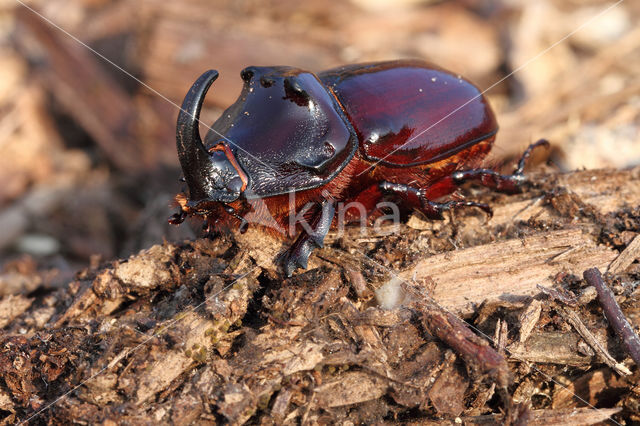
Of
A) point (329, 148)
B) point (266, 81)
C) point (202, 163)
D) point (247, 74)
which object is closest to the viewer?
point (202, 163)

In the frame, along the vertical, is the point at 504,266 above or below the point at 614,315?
above

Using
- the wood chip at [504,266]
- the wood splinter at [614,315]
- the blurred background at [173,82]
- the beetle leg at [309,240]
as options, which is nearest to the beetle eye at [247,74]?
the beetle leg at [309,240]

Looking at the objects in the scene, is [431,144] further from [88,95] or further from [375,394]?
[88,95]

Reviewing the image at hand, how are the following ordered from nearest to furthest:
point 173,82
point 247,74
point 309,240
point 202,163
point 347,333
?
point 347,333 < point 202,163 < point 309,240 < point 247,74 < point 173,82

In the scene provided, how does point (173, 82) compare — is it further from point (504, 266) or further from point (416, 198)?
point (504, 266)

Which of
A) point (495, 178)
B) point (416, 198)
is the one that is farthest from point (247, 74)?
point (495, 178)

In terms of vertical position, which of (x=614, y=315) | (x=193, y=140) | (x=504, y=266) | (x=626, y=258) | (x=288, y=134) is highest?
(x=193, y=140)

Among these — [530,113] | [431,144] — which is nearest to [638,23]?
[530,113]

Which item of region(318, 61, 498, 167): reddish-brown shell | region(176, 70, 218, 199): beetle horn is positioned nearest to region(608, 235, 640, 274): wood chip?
region(318, 61, 498, 167): reddish-brown shell
